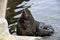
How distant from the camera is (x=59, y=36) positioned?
6.57 m

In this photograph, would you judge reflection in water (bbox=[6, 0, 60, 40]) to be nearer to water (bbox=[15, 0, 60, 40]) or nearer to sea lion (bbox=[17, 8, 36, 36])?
water (bbox=[15, 0, 60, 40])

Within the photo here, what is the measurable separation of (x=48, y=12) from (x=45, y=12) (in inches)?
5.7

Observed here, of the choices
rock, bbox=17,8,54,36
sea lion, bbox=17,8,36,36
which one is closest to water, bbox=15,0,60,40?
rock, bbox=17,8,54,36

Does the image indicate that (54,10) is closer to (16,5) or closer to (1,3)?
(16,5)

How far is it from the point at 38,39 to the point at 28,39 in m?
0.11

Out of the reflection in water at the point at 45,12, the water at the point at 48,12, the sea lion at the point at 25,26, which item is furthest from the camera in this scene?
the reflection in water at the point at 45,12

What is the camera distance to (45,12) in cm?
875

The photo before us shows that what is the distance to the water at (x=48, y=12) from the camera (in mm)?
7264

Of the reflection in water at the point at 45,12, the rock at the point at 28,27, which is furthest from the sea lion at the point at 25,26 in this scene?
the reflection in water at the point at 45,12

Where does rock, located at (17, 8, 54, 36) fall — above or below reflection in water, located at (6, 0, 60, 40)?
above

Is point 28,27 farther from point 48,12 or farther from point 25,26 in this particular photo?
point 48,12

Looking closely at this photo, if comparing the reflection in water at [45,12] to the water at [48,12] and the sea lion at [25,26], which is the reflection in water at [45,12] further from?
the sea lion at [25,26]

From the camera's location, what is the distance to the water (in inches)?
286

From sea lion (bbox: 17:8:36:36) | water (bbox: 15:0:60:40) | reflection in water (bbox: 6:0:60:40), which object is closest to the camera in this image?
sea lion (bbox: 17:8:36:36)
